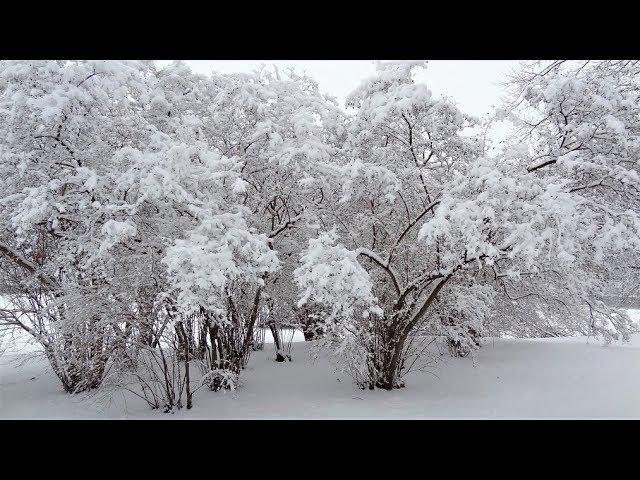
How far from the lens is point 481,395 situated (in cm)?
500

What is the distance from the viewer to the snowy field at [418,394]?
450 centimetres

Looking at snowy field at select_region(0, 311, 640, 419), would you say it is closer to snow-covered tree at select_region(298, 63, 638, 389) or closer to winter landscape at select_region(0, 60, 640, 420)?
winter landscape at select_region(0, 60, 640, 420)

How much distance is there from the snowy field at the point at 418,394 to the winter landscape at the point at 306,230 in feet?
0.12

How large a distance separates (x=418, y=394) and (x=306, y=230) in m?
2.46

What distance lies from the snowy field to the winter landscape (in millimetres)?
38

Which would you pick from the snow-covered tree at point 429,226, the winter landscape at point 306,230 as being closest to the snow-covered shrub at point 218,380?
the winter landscape at point 306,230

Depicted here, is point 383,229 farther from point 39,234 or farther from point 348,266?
point 39,234

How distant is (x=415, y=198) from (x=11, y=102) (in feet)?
13.9

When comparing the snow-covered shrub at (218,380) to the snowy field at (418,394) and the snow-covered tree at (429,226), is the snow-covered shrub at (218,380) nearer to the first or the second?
the snowy field at (418,394)

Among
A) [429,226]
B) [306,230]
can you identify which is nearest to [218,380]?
Answer: [306,230]

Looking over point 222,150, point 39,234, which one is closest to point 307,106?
point 222,150

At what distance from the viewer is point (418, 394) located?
16.6 feet

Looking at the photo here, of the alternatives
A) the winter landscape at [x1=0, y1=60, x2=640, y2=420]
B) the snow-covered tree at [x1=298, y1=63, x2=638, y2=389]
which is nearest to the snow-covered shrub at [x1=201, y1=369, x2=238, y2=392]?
the winter landscape at [x1=0, y1=60, x2=640, y2=420]
